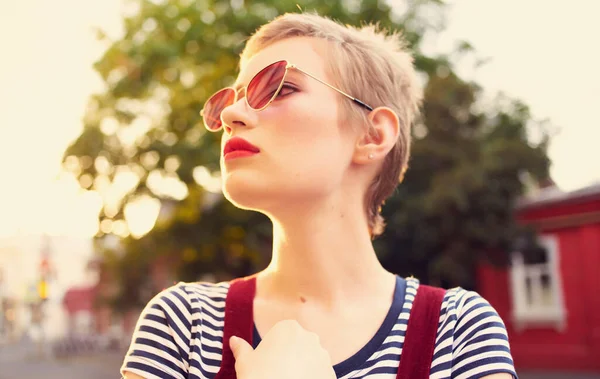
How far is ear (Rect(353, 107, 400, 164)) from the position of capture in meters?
1.50

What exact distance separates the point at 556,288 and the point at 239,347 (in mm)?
15070

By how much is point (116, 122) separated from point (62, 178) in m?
1.68

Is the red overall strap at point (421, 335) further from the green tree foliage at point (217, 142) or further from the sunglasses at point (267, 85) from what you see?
the green tree foliage at point (217, 142)

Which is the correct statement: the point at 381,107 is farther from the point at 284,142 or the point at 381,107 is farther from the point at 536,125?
the point at 536,125

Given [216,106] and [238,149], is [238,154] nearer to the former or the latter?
[238,149]

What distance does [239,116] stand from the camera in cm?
139

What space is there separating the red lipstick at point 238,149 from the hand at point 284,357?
1.29ft

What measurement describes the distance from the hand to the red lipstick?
0.39 meters

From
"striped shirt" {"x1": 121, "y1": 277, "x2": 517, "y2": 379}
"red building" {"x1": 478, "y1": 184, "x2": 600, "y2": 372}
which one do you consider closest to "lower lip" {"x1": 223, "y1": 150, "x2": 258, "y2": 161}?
"striped shirt" {"x1": 121, "y1": 277, "x2": 517, "y2": 379}

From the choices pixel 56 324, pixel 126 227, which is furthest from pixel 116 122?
pixel 56 324

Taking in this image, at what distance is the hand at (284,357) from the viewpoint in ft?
3.56

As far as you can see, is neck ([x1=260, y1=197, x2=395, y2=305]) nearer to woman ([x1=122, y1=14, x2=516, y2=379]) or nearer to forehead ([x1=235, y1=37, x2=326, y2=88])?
woman ([x1=122, y1=14, x2=516, y2=379])

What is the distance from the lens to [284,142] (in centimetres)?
135

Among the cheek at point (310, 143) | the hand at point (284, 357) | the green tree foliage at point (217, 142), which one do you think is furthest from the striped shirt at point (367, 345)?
the green tree foliage at point (217, 142)
